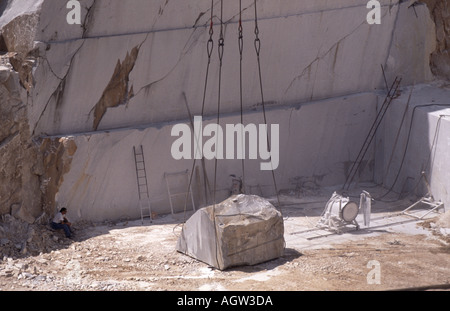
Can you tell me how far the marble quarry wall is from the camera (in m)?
13.6

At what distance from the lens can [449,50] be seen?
1691 centimetres

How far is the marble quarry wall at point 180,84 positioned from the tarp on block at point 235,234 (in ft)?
8.07

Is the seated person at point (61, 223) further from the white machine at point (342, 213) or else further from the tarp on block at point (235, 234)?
the white machine at point (342, 213)

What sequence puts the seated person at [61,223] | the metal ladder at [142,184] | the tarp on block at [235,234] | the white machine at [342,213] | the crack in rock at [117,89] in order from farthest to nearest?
the metal ladder at [142,184] → the crack in rock at [117,89] → the white machine at [342,213] → the seated person at [61,223] → the tarp on block at [235,234]

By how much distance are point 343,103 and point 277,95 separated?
1.56 m

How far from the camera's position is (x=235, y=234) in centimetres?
1228

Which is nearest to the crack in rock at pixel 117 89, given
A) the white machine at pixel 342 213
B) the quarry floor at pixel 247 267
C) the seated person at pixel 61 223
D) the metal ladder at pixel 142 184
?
the metal ladder at pixel 142 184

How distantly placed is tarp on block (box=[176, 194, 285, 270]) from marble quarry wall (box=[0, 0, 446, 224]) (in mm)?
2461

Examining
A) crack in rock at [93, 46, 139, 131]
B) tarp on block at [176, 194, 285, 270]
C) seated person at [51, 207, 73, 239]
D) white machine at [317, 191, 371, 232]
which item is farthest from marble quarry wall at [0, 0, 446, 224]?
tarp on block at [176, 194, 285, 270]

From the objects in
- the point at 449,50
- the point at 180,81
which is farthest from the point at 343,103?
the point at 180,81

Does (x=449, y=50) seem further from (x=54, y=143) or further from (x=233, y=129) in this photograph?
(x=54, y=143)

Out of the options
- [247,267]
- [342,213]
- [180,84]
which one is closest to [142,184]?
[180,84]

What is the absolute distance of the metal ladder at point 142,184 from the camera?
14680 mm

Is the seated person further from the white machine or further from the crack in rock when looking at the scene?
the white machine
